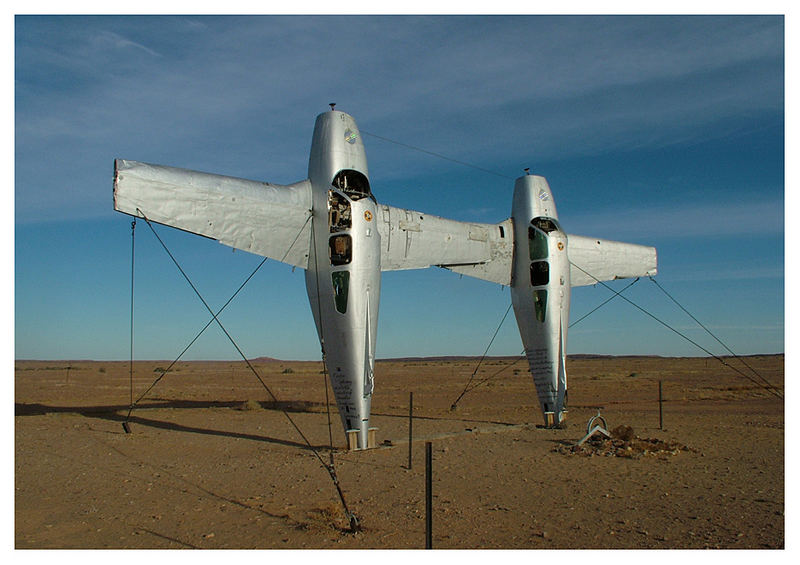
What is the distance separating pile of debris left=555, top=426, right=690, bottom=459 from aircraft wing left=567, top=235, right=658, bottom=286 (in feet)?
20.3

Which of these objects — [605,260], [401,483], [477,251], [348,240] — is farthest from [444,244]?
[401,483]

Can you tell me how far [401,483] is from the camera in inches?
397

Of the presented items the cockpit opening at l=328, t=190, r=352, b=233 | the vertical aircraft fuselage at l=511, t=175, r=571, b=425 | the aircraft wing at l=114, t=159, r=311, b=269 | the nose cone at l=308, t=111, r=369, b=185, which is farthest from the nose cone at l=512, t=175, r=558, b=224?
the aircraft wing at l=114, t=159, r=311, b=269

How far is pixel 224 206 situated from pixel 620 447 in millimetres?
9784

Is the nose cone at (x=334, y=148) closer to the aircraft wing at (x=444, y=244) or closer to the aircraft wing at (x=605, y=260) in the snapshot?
the aircraft wing at (x=444, y=244)

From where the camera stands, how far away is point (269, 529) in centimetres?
763

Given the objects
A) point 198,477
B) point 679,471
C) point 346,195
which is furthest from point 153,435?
point 679,471

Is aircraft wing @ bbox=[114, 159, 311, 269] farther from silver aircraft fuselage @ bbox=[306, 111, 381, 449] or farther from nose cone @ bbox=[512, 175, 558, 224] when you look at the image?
nose cone @ bbox=[512, 175, 558, 224]

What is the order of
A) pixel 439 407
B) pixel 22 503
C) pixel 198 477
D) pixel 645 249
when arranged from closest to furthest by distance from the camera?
pixel 22 503
pixel 198 477
pixel 645 249
pixel 439 407

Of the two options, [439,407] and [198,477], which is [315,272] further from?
[439,407]

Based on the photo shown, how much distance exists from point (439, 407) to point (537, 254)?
8.52 meters

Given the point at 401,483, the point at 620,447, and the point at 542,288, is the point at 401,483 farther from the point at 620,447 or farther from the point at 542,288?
the point at 542,288

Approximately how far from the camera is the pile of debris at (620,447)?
12.1 metres

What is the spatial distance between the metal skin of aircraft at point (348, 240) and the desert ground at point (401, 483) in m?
2.12
